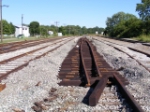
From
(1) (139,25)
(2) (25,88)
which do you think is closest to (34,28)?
(1) (139,25)

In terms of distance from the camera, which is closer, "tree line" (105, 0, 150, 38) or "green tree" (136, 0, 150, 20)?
"tree line" (105, 0, 150, 38)

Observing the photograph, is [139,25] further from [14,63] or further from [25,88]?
[25,88]

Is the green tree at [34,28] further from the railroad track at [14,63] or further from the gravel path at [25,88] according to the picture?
the gravel path at [25,88]

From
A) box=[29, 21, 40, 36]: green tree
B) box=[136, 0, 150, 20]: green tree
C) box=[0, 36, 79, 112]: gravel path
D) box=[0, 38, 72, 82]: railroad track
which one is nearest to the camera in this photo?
box=[0, 36, 79, 112]: gravel path

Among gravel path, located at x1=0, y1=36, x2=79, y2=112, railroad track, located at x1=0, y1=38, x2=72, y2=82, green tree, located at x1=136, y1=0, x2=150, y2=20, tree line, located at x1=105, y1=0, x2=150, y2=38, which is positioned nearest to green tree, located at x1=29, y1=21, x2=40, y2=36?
tree line, located at x1=105, y1=0, x2=150, y2=38

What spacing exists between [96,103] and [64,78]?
11.7ft

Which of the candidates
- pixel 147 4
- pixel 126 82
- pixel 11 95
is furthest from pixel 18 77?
pixel 147 4

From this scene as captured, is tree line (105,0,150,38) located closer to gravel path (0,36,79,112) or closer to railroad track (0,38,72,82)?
railroad track (0,38,72,82)

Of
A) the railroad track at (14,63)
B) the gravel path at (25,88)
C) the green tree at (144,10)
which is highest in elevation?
the green tree at (144,10)

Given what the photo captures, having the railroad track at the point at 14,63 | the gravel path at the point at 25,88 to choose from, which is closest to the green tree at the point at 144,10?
the railroad track at the point at 14,63

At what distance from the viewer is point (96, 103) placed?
6.38m

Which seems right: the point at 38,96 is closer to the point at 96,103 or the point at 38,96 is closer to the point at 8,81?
the point at 96,103

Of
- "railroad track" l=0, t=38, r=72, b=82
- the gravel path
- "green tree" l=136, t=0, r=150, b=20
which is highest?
"green tree" l=136, t=0, r=150, b=20

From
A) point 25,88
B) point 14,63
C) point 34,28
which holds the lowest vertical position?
point 34,28
